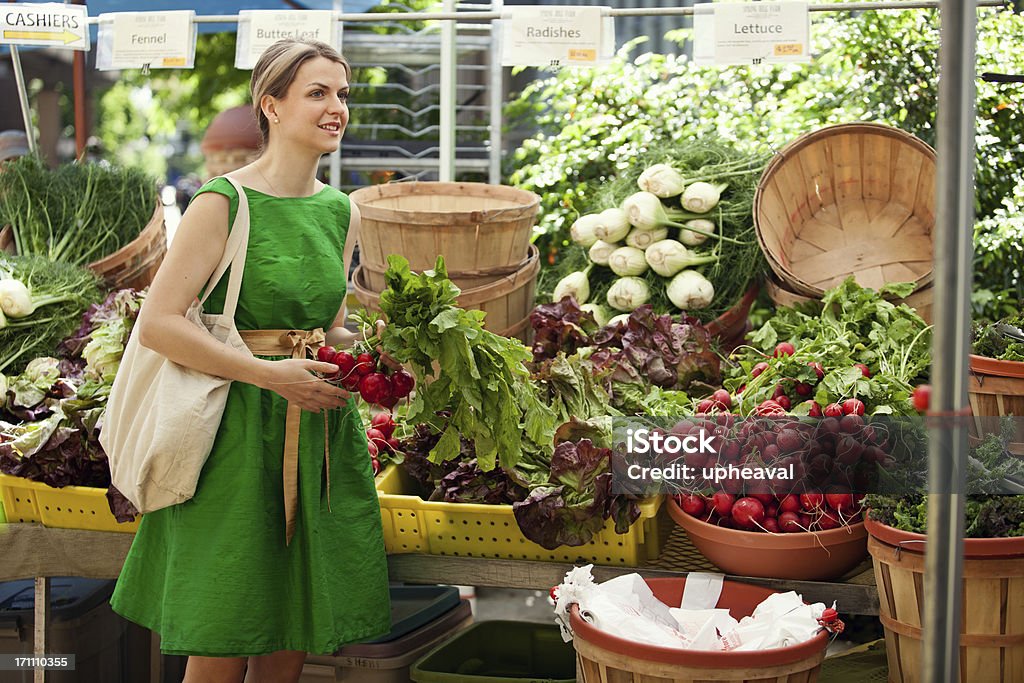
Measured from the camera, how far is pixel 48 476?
10.4ft

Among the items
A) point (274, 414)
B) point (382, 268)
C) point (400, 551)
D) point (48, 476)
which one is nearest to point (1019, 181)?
point (382, 268)

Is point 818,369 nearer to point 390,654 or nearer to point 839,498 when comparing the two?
point 839,498

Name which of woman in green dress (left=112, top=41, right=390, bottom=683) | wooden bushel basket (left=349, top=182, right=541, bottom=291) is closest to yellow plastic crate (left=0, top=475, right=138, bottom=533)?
woman in green dress (left=112, top=41, right=390, bottom=683)

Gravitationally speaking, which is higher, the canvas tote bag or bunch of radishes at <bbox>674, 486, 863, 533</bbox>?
the canvas tote bag

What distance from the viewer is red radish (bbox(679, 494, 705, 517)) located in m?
2.83

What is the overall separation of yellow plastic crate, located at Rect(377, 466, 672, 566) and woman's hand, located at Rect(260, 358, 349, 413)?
0.59 metres

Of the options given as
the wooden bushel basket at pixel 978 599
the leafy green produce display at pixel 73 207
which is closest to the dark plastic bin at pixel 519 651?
the wooden bushel basket at pixel 978 599

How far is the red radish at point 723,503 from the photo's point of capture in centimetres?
277

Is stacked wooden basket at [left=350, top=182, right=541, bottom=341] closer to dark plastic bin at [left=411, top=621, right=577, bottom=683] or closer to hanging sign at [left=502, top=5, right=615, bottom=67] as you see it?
hanging sign at [left=502, top=5, right=615, bottom=67]

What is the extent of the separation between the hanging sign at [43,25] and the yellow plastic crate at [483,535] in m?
2.22

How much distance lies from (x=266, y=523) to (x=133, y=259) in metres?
A: 2.28

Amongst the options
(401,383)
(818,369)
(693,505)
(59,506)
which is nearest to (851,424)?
(693,505)

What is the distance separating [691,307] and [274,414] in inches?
81.3

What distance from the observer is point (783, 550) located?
2703 mm
